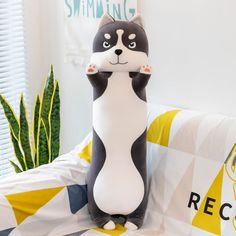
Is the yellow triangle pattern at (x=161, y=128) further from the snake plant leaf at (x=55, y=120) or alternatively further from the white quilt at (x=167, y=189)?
the snake plant leaf at (x=55, y=120)

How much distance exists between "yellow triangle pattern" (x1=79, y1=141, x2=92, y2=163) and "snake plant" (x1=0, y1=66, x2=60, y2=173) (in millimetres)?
391

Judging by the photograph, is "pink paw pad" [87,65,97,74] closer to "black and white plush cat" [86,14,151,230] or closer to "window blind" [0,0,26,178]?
"black and white plush cat" [86,14,151,230]

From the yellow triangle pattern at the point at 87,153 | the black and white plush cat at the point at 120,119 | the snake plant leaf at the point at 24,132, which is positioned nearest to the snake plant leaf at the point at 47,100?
the snake plant leaf at the point at 24,132

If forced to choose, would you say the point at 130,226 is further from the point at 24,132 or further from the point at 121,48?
the point at 24,132

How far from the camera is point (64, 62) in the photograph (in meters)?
3.00

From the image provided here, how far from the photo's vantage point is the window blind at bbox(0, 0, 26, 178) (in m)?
3.01

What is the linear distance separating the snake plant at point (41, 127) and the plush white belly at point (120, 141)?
68 centimetres

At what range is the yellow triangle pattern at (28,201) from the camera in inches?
80.8

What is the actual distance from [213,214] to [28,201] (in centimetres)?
77

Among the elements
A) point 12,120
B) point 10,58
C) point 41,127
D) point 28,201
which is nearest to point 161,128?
point 28,201

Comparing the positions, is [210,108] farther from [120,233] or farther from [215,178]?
Result: [120,233]

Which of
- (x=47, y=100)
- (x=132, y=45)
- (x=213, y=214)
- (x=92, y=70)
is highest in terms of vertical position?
(x=132, y=45)

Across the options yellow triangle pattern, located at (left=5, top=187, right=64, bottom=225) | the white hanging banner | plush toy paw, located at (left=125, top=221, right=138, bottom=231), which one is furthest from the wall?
yellow triangle pattern, located at (left=5, top=187, right=64, bottom=225)

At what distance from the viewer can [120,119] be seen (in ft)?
7.02
